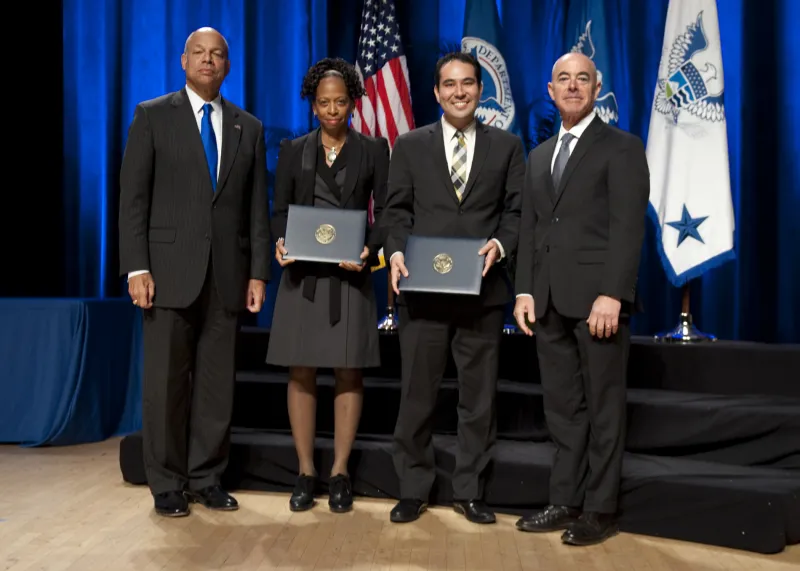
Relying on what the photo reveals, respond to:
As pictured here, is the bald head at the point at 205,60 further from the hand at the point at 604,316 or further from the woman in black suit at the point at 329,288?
the hand at the point at 604,316

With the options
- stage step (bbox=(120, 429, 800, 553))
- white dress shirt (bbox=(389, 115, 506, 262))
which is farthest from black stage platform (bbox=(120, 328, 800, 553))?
white dress shirt (bbox=(389, 115, 506, 262))

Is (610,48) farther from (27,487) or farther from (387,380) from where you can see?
(27,487)

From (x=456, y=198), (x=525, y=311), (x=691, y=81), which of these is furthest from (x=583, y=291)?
(x=691, y=81)

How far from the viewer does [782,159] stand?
4719mm

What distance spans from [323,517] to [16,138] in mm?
3602

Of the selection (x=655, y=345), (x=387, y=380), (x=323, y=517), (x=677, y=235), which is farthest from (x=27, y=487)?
(x=677, y=235)

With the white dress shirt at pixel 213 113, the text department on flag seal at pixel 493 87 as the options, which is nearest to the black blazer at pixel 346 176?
the white dress shirt at pixel 213 113

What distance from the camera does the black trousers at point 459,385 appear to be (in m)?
3.02

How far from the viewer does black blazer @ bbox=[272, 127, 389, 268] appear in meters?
3.17

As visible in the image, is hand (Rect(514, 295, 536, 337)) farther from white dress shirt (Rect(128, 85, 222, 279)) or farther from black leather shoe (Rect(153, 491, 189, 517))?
black leather shoe (Rect(153, 491, 189, 517))

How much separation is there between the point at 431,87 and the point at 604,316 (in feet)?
9.94

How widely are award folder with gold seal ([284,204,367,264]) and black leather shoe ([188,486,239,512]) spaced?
2.92ft

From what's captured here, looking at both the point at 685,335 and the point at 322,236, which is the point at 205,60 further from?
the point at 685,335

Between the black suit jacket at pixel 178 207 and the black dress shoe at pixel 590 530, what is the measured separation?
137 centimetres
